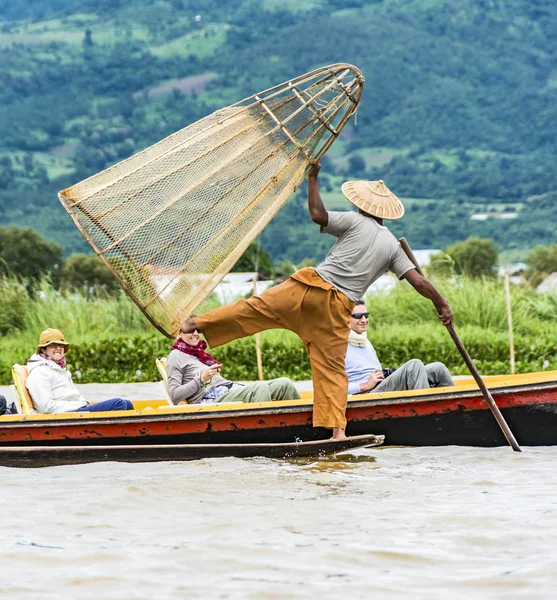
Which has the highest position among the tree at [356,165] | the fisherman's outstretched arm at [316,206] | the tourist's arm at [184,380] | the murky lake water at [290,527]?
the tree at [356,165]

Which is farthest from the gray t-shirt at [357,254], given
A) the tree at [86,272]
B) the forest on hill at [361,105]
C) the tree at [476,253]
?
the forest on hill at [361,105]

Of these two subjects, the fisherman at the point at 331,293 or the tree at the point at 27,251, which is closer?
the fisherman at the point at 331,293

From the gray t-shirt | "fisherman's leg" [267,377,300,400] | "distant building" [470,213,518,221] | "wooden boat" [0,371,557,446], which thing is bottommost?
"wooden boat" [0,371,557,446]

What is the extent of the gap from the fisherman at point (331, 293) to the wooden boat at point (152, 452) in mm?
299

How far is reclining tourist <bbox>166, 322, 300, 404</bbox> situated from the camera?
844 cm

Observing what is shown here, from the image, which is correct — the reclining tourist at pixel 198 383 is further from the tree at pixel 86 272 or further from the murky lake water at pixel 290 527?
the tree at pixel 86 272

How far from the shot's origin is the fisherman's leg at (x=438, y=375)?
28.5 ft

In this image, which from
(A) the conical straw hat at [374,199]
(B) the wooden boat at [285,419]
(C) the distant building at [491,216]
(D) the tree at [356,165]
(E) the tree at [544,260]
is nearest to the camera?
(A) the conical straw hat at [374,199]

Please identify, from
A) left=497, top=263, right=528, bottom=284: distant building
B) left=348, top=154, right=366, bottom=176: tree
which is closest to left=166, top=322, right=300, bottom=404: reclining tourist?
left=497, top=263, right=528, bottom=284: distant building

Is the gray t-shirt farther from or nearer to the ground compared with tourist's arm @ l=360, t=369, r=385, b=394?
farther from the ground

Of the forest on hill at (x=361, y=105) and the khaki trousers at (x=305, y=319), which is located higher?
the forest on hill at (x=361, y=105)

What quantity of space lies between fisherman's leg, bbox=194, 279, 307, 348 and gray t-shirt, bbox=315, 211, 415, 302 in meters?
0.26

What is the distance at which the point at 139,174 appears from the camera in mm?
7656

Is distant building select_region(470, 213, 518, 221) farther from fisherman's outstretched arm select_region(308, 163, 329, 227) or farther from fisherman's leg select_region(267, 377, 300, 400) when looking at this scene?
fisherman's outstretched arm select_region(308, 163, 329, 227)
